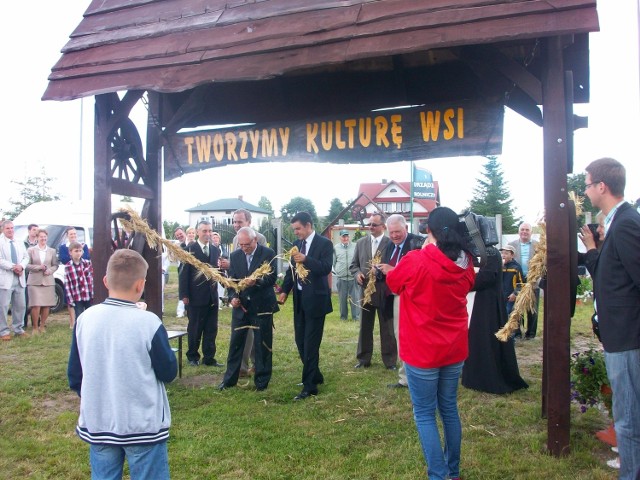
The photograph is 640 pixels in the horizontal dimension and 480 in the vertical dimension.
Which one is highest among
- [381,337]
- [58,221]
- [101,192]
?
[58,221]

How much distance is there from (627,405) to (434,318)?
1.31 m

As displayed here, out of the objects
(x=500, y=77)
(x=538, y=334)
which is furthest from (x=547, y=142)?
(x=538, y=334)

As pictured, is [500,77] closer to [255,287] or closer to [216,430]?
[255,287]

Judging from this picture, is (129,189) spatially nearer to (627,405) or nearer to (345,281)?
(627,405)

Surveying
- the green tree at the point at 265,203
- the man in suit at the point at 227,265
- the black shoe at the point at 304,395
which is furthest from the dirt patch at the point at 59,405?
the green tree at the point at 265,203

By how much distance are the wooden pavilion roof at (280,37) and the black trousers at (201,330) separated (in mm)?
3828

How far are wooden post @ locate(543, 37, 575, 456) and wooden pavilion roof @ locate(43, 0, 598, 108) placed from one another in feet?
1.09

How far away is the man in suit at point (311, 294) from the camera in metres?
6.28

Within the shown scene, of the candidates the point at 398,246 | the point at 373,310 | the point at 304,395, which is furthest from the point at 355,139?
the point at 373,310

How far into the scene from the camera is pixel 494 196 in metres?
47.5

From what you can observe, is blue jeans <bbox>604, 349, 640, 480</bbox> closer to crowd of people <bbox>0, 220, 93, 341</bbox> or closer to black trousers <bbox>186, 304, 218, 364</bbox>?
black trousers <bbox>186, 304, 218, 364</bbox>

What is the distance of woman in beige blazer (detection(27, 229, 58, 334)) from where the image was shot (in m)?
10.8

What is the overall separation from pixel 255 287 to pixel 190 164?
1.68 meters

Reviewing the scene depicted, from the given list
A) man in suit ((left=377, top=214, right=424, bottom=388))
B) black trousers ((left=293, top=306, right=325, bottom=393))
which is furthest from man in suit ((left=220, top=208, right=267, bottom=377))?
man in suit ((left=377, top=214, right=424, bottom=388))
